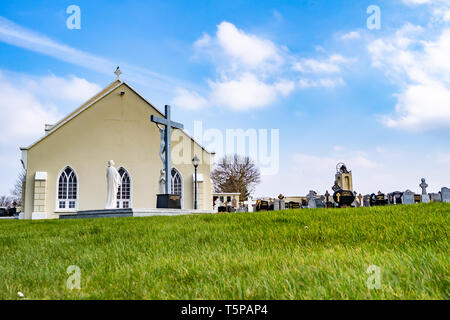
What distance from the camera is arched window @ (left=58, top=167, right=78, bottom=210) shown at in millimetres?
24359

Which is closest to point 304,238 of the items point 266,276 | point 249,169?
point 266,276

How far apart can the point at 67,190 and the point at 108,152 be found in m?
3.61

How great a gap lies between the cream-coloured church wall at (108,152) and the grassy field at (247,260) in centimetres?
1710

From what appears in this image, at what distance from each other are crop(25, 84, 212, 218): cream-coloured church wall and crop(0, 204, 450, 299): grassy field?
56.1 feet

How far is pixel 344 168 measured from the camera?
2978cm

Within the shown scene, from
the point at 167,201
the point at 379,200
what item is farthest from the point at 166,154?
the point at 379,200

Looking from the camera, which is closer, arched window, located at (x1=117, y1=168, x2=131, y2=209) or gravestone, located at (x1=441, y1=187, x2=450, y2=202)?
gravestone, located at (x1=441, y1=187, x2=450, y2=202)

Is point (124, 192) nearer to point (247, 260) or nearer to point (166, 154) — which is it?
point (166, 154)

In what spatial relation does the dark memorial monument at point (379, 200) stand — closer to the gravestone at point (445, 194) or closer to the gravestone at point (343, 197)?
the gravestone at point (445, 194)

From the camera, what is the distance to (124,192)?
83.8 feet

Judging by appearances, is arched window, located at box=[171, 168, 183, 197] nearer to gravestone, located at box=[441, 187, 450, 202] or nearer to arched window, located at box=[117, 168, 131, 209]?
arched window, located at box=[117, 168, 131, 209]

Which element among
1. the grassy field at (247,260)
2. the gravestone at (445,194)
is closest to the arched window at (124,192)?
the grassy field at (247,260)

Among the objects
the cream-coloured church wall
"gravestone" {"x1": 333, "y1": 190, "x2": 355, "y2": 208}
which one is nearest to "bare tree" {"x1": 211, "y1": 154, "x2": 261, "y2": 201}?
the cream-coloured church wall
